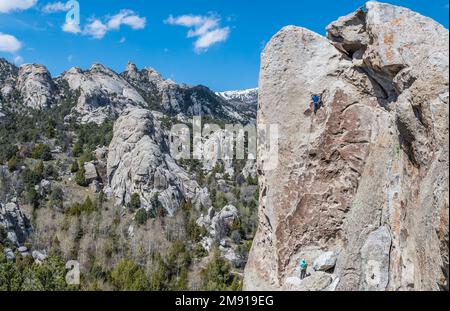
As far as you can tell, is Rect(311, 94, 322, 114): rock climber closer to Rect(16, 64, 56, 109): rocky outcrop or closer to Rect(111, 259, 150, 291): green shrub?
Rect(111, 259, 150, 291): green shrub

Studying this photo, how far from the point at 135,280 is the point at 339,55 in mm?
27244

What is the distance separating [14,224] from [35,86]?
67.5m

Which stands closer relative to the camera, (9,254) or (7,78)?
(9,254)

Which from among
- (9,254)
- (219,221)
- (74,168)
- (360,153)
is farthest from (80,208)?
(360,153)

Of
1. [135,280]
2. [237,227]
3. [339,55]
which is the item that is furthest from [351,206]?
[237,227]

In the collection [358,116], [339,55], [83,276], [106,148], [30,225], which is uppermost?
[106,148]

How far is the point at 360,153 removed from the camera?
10.1 meters

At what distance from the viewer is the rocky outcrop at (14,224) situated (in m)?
45.4

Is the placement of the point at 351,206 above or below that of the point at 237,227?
above

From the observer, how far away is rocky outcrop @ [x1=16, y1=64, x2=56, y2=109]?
104125 millimetres

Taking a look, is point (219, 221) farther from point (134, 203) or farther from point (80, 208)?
point (80, 208)

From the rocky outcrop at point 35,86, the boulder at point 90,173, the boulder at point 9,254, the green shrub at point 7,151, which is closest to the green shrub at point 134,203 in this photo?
the boulder at point 90,173
